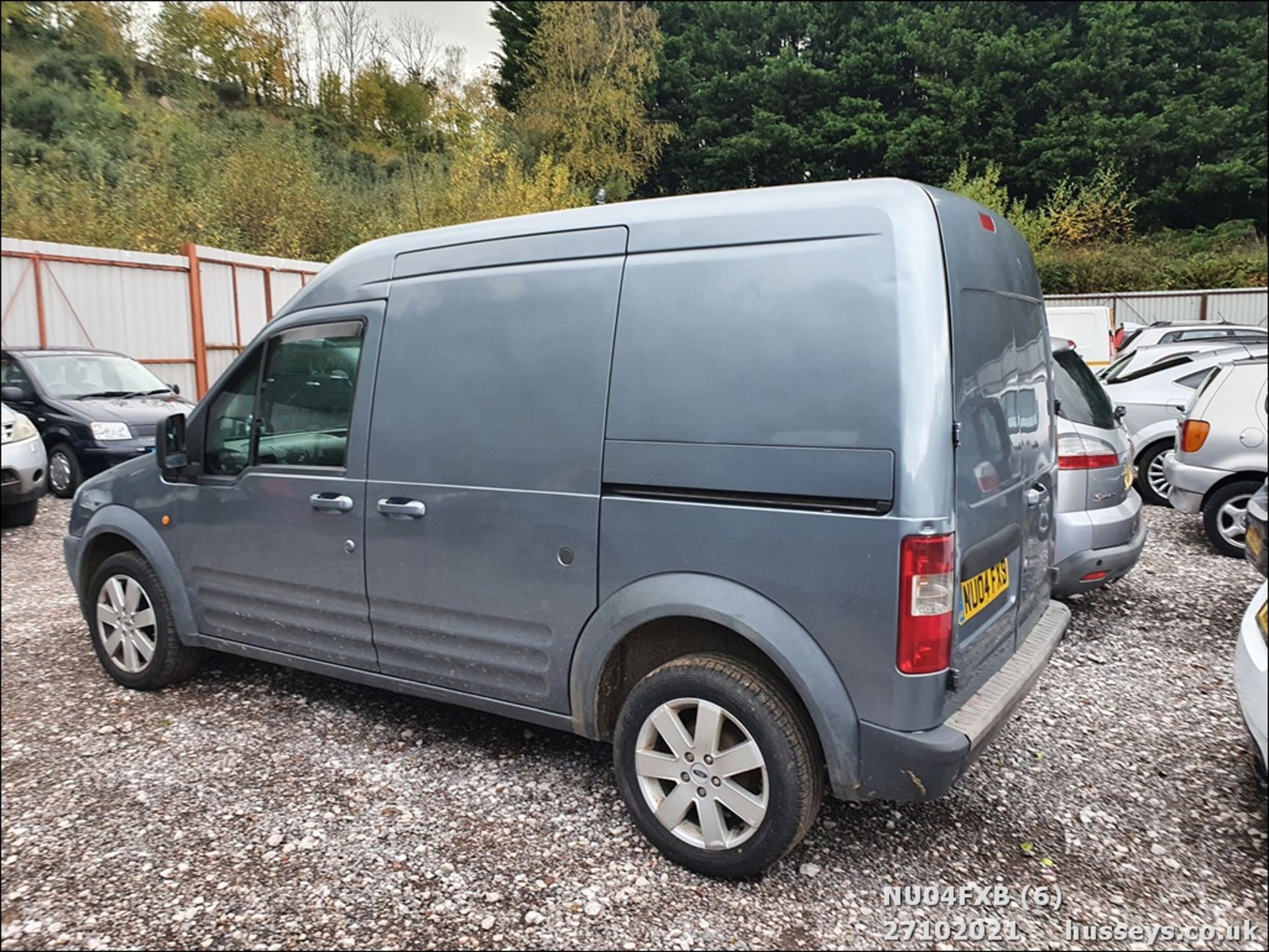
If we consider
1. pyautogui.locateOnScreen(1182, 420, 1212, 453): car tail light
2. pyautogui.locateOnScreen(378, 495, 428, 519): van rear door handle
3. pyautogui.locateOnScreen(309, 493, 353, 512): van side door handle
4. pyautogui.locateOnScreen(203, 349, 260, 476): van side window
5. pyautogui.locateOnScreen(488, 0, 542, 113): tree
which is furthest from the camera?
pyautogui.locateOnScreen(1182, 420, 1212, 453): car tail light

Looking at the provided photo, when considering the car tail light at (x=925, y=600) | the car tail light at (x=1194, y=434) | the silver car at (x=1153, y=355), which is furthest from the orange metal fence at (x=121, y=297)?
the silver car at (x=1153, y=355)

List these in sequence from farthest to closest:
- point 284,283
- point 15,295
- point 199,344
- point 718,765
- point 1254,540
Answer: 1. point 199,344
2. point 284,283
3. point 1254,540
4. point 718,765
5. point 15,295

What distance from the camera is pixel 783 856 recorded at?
2.58 metres

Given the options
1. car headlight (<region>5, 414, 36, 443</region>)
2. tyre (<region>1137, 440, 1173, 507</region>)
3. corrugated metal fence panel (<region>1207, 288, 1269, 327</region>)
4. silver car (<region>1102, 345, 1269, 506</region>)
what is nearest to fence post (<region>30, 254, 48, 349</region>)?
car headlight (<region>5, 414, 36, 443</region>)

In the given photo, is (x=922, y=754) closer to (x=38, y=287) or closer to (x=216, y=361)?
(x=38, y=287)

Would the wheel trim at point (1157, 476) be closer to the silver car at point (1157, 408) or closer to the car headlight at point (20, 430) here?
the silver car at point (1157, 408)

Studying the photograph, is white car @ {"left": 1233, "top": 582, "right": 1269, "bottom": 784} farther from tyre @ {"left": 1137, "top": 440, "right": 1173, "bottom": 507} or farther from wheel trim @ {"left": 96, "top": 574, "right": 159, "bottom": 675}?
tyre @ {"left": 1137, "top": 440, "right": 1173, "bottom": 507}

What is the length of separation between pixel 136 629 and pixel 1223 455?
6.94 meters

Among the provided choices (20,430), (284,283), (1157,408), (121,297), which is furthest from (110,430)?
(1157,408)

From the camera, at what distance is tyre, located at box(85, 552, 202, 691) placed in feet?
12.7

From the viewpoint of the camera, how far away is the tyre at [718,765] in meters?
2.42

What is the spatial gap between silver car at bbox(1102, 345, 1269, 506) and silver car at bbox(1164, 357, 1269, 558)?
6.54ft

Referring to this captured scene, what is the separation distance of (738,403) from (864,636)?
2.39ft

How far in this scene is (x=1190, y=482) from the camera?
20.8 ft
